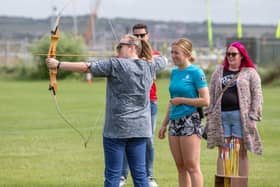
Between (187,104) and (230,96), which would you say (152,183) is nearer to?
(230,96)

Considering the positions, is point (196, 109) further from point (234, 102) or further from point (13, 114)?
point (13, 114)

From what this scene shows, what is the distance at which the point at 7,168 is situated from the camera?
1264 cm

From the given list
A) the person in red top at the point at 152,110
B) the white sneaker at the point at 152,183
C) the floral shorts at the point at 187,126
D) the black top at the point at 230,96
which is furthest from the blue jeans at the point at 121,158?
the white sneaker at the point at 152,183

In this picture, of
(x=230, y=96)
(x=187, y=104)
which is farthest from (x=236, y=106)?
(x=187, y=104)

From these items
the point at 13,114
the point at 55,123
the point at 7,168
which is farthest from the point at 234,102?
the point at 13,114

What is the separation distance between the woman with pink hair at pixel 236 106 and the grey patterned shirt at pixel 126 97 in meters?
1.57

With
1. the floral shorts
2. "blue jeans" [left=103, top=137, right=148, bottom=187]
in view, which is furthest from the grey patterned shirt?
the floral shorts

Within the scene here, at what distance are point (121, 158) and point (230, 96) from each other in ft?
6.16

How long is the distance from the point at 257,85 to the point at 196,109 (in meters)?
0.96

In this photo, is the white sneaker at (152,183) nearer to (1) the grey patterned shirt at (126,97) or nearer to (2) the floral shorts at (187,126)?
(2) the floral shorts at (187,126)

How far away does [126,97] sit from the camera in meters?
8.67

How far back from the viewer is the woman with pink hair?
10.0 metres

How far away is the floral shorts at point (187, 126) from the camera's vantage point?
9.38 metres

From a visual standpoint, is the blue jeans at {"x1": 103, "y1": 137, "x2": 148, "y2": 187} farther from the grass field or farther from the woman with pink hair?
the grass field
